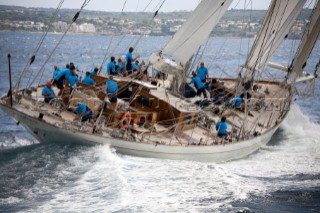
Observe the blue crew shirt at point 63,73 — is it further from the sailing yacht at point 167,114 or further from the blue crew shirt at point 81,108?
the blue crew shirt at point 81,108

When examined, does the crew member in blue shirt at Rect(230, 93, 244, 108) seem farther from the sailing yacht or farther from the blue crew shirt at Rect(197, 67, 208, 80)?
the blue crew shirt at Rect(197, 67, 208, 80)

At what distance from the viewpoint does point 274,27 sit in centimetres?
2680

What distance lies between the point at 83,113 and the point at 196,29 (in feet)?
19.2

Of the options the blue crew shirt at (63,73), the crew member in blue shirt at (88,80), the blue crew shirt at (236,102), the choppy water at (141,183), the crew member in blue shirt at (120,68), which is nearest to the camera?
the choppy water at (141,183)

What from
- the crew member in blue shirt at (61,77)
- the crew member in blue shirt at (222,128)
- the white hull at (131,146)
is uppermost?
the crew member in blue shirt at (61,77)

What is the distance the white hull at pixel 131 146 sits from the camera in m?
19.0

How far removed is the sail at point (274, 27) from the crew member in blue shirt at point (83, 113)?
8.59 meters

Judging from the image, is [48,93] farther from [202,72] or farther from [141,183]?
[202,72]

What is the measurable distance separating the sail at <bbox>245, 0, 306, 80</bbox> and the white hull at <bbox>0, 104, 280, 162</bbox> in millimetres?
6215

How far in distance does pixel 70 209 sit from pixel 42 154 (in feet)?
16.2

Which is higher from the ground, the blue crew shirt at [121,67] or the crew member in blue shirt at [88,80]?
the blue crew shirt at [121,67]

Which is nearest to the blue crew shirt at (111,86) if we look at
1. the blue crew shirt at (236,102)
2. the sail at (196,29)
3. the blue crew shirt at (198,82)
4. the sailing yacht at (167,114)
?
the sailing yacht at (167,114)

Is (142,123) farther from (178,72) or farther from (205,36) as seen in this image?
(205,36)

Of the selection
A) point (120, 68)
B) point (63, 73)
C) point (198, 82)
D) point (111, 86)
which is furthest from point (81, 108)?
point (120, 68)
